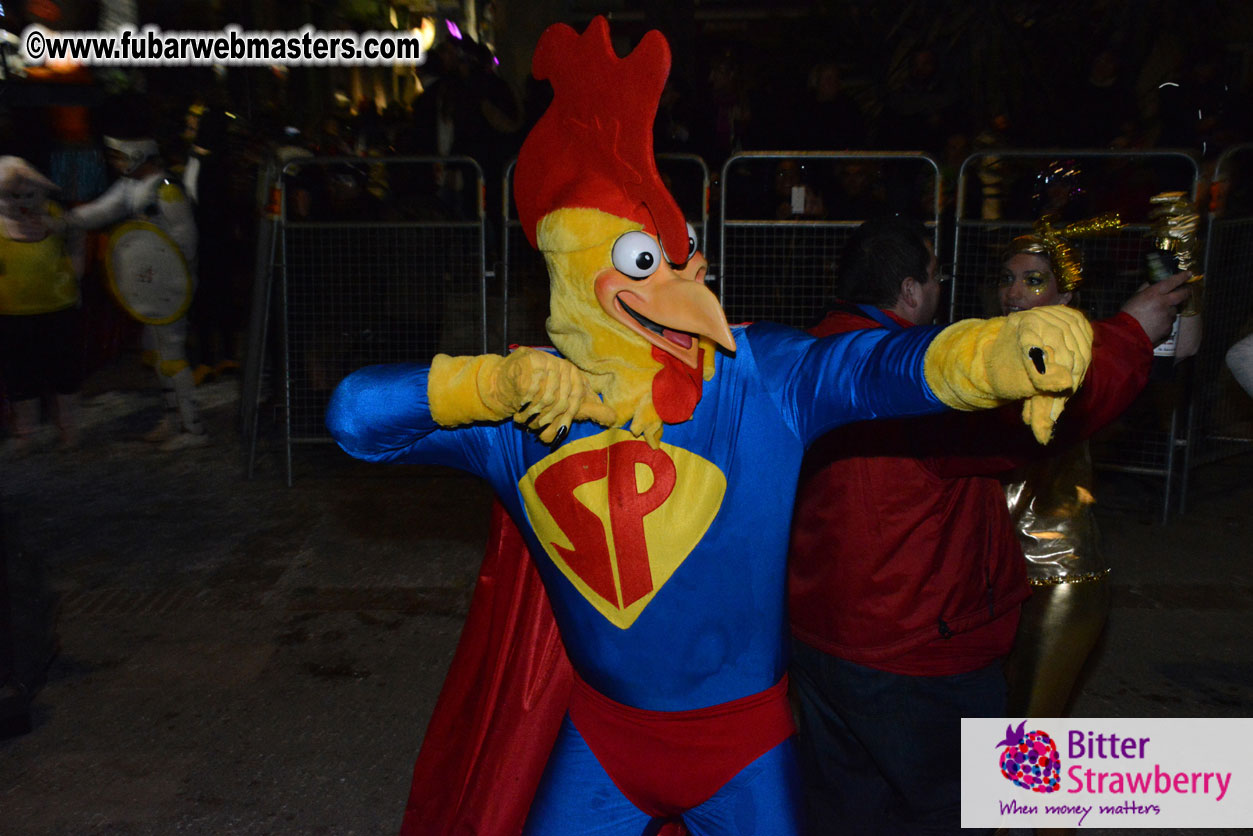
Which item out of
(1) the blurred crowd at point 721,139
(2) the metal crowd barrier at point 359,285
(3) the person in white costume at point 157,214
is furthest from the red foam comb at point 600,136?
(3) the person in white costume at point 157,214

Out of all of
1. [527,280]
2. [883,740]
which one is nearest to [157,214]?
[527,280]

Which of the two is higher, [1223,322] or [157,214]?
[157,214]

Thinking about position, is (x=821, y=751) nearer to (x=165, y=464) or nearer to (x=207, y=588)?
(x=207, y=588)

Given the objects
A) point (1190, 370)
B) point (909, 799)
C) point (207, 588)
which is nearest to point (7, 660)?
point (207, 588)

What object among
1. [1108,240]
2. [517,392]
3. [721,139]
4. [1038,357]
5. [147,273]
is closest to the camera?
[1038,357]

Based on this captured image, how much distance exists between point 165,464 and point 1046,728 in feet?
21.0

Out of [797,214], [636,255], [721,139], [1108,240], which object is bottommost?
[636,255]

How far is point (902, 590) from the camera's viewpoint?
2590mm

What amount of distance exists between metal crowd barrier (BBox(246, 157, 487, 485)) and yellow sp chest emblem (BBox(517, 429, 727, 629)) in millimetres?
4771

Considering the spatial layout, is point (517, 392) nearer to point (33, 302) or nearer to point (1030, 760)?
point (1030, 760)

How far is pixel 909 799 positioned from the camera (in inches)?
102

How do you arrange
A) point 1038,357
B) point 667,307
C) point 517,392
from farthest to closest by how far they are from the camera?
1. point 667,307
2. point 517,392
3. point 1038,357

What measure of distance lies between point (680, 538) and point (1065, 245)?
155cm

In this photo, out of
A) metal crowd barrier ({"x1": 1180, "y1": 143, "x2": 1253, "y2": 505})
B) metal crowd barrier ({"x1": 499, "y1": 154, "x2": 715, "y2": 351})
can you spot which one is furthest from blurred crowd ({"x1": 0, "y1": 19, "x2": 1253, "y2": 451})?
metal crowd barrier ({"x1": 1180, "y1": 143, "x2": 1253, "y2": 505})
